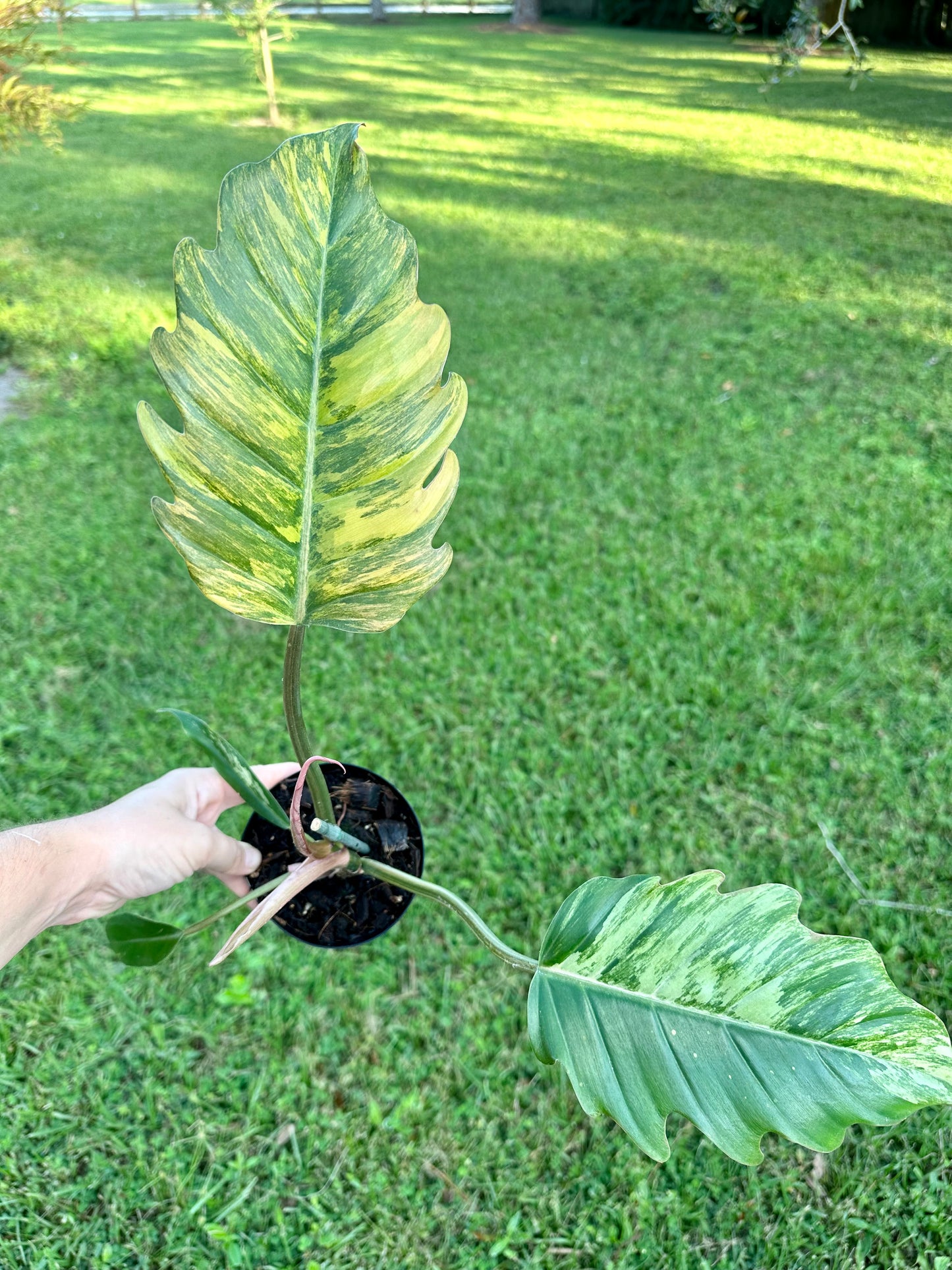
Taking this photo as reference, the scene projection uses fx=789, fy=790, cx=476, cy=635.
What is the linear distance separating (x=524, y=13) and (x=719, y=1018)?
58.6 feet

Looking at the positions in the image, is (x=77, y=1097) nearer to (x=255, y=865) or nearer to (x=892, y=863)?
(x=255, y=865)

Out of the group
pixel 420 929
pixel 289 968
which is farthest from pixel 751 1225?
pixel 289 968

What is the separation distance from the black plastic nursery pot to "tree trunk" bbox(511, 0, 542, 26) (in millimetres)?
17225

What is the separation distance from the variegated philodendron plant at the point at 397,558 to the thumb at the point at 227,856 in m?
0.33

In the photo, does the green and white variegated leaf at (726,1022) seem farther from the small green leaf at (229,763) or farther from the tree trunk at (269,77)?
the tree trunk at (269,77)

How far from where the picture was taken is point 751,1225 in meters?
1.21

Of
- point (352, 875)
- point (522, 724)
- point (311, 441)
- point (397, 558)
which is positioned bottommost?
point (522, 724)

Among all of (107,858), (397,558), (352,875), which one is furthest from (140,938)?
(397,558)

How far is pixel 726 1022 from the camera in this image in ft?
2.16

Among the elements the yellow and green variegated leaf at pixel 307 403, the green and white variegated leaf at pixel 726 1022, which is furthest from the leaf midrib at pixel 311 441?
the green and white variegated leaf at pixel 726 1022

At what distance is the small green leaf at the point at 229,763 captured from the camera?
86 centimetres

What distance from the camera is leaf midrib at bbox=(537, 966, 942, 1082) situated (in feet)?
1.93

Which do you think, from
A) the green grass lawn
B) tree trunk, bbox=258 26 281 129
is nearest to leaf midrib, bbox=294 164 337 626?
the green grass lawn

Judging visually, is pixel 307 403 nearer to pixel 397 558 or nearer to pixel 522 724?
pixel 397 558
